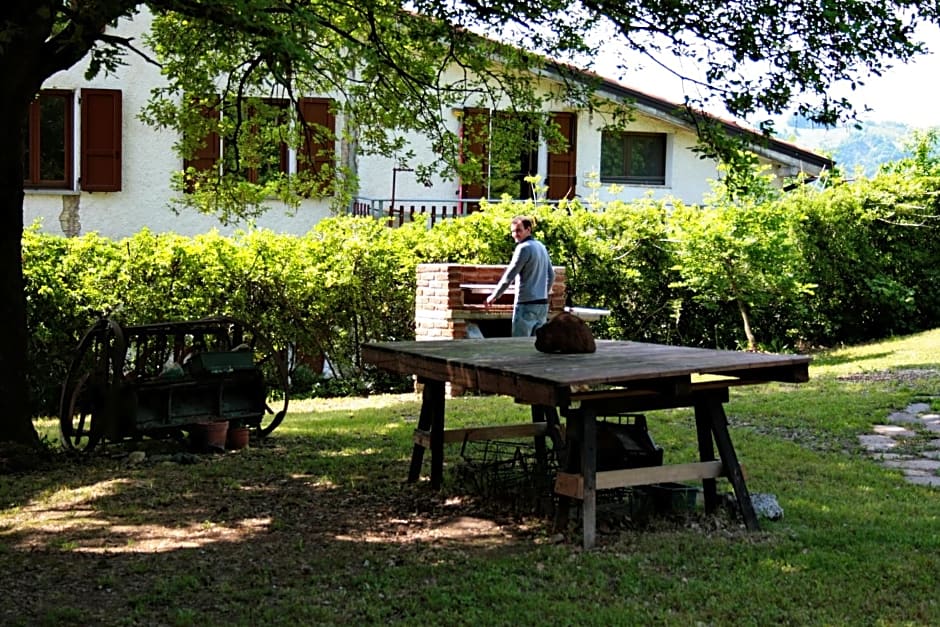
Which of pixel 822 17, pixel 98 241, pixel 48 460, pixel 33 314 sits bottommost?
pixel 48 460

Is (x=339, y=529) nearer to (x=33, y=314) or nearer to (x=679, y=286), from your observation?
(x=33, y=314)

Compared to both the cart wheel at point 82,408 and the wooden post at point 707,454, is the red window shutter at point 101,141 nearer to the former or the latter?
the cart wheel at point 82,408

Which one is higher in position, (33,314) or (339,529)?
(33,314)

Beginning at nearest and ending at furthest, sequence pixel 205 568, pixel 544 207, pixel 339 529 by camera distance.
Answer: pixel 205 568
pixel 339 529
pixel 544 207

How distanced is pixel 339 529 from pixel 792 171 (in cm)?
1670

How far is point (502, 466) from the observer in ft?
27.1

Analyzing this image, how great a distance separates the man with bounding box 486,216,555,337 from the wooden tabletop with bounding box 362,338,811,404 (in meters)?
4.64

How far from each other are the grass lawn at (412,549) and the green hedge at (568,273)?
152 inches

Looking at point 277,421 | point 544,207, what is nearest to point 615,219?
point 544,207

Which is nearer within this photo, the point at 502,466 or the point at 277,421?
the point at 502,466

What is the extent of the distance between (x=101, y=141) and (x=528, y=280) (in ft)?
30.7

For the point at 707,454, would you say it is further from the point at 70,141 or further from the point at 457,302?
the point at 70,141

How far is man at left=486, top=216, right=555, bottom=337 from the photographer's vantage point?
1192 cm

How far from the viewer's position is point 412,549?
20.0 feet
